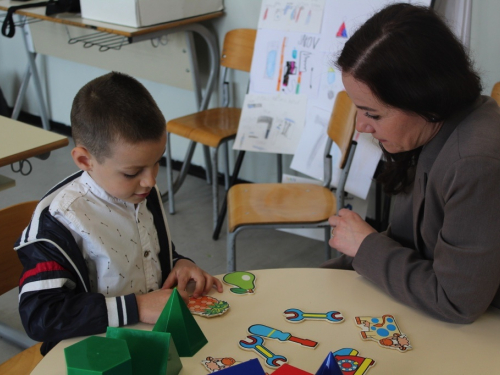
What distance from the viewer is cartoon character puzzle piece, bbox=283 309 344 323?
1054 millimetres

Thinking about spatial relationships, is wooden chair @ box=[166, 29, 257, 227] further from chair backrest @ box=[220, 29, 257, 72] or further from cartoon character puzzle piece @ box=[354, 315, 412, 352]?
cartoon character puzzle piece @ box=[354, 315, 412, 352]

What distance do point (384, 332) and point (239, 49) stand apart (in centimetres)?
229


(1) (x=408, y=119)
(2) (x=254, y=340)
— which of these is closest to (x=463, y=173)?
(1) (x=408, y=119)

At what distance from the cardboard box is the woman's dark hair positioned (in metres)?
1.90

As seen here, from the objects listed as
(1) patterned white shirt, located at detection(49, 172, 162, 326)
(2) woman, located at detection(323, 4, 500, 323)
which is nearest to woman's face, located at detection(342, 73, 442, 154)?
(2) woman, located at detection(323, 4, 500, 323)

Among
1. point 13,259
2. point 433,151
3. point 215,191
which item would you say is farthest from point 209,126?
point 433,151

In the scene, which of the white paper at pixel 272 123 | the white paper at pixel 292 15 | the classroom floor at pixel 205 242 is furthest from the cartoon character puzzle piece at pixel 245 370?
the white paper at pixel 292 15

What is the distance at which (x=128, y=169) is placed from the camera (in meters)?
1.15

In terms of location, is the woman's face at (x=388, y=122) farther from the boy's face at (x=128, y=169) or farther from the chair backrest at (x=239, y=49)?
the chair backrest at (x=239, y=49)

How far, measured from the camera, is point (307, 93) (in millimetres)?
2723

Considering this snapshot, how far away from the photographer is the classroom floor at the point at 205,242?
2756 mm

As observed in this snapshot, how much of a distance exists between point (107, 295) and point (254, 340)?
1.22ft

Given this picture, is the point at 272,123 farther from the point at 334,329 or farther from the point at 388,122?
the point at 334,329

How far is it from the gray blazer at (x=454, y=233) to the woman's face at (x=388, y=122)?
0.03 m
